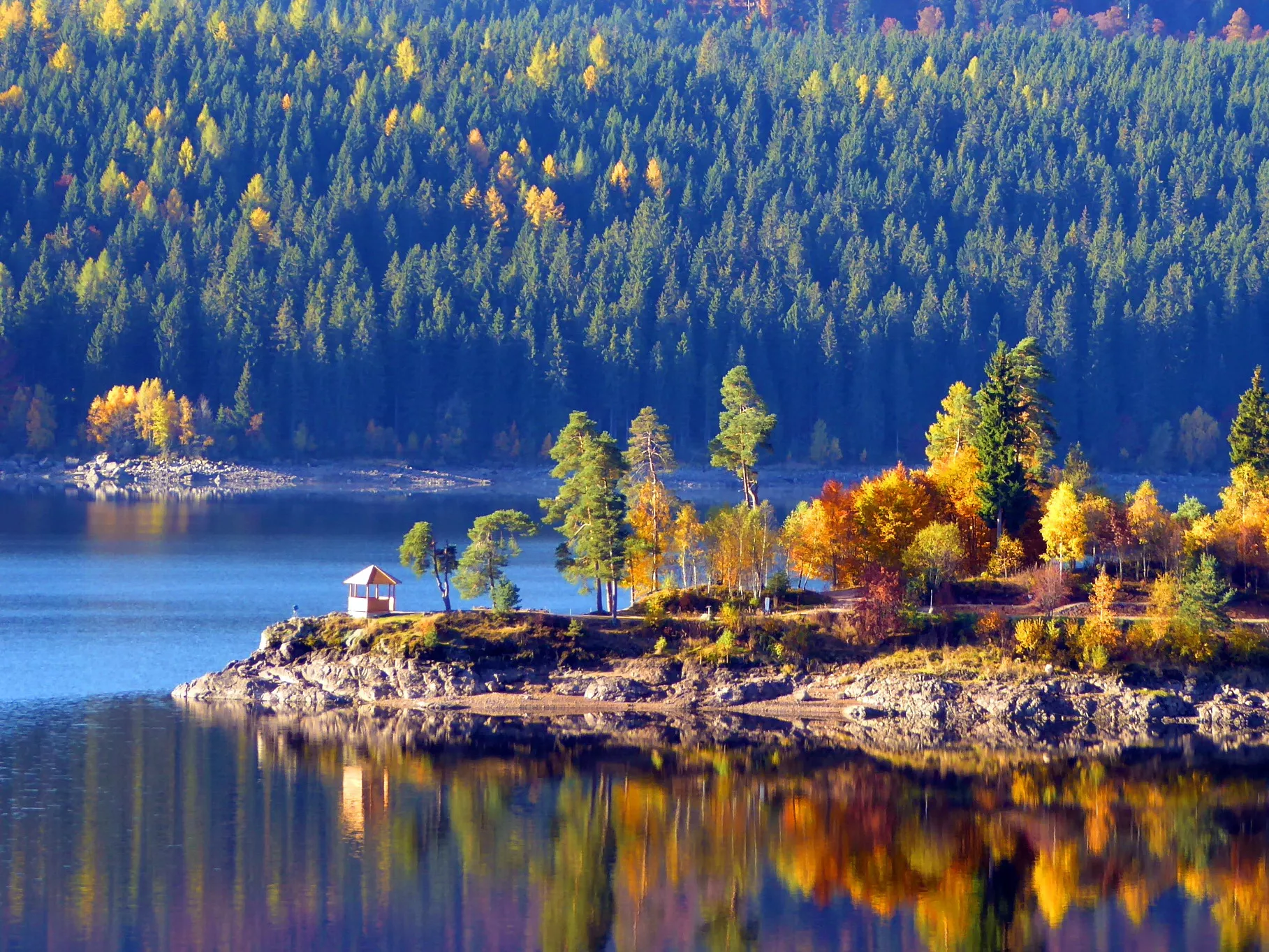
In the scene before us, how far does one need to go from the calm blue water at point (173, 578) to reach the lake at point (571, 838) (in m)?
3.12

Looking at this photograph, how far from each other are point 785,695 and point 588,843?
58.4ft

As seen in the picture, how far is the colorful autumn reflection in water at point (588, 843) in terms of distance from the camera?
1879 inches

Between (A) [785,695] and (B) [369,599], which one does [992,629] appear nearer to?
(A) [785,695]

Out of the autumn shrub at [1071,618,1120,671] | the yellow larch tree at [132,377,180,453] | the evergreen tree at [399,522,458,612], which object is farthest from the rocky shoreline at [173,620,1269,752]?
the yellow larch tree at [132,377,180,453]

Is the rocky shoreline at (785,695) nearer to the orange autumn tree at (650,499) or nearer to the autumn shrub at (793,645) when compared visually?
the autumn shrub at (793,645)

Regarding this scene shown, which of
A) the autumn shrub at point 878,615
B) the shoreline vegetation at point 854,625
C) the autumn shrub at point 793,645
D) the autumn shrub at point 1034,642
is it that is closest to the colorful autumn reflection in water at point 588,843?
the shoreline vegetation at point 854,625

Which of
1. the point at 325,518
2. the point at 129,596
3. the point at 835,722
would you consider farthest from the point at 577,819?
the point at 325,518

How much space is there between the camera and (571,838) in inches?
2196

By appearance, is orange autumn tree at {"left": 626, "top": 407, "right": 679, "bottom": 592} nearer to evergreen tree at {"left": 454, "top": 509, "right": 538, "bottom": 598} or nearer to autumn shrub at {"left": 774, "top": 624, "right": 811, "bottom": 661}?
evergreen tree at {"left": 454, "top": 509, "right": 538, "bottom": 598}

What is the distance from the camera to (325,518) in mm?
151375

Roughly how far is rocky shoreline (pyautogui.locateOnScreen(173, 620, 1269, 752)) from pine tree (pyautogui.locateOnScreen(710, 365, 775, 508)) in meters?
16.3

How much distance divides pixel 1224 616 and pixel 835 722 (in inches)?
632

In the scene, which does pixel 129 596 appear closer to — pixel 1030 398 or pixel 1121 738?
pixel 1030 398

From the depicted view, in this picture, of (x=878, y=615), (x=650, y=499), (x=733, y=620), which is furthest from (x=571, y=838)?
(x=650, y=499)
